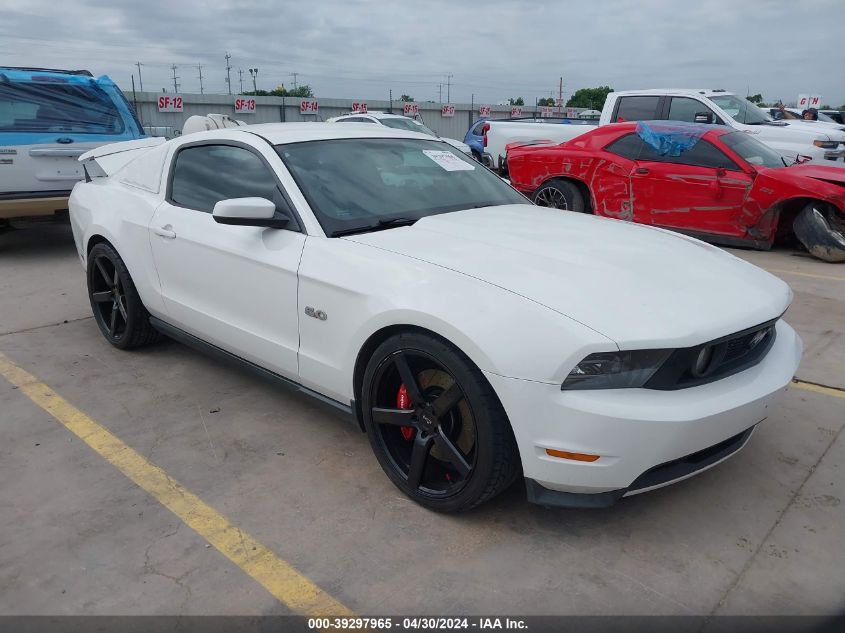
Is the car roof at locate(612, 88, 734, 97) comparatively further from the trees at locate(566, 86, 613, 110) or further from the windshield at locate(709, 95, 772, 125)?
the trees at locate(566, 86, 613, 110)

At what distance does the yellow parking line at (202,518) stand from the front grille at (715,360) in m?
1.34

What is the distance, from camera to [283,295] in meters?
3.14

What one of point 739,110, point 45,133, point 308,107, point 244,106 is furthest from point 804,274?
point 308,107

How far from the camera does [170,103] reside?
74.4 ft

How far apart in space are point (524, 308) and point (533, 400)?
0.32 metres

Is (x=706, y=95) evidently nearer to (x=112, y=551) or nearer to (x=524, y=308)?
(x=524, y=308)

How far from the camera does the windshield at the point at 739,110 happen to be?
1029cm

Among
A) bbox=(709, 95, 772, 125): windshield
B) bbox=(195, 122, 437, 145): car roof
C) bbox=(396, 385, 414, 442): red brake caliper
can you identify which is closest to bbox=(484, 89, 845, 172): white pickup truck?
bbox=(709, 95, 772, 125): windshield

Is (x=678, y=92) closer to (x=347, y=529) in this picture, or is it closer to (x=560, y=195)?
(x=560, y=195)

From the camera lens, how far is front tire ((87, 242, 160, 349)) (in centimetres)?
434

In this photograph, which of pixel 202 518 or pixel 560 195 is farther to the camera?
pixel 560 195

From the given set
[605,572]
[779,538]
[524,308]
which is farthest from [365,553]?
[779,538]

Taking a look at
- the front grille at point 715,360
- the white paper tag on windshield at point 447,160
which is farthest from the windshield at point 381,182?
the front grille at point 715,360

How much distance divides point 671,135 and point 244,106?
19.8 m
